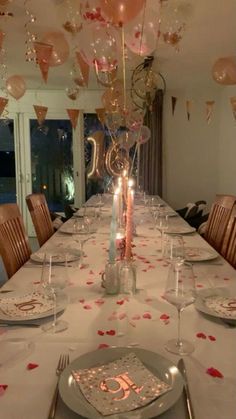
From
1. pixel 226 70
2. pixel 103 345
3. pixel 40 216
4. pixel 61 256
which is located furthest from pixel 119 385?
pixel 226 70

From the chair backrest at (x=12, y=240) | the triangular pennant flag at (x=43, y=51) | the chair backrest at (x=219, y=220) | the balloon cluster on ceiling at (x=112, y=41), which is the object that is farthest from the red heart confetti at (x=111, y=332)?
the triangular pennant flag at (x=43, y=51)

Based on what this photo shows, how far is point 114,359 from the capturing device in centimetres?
85

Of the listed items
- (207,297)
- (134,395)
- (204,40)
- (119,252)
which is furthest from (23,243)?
(204,40)

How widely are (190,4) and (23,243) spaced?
7.41 feet

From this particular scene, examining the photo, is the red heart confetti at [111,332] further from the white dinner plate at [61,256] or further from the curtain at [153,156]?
the curtain at [153,156]

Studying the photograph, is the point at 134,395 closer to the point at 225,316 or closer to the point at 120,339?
the point at 120,339

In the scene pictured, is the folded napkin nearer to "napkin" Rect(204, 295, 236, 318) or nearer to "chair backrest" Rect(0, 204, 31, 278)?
"napkin" Rect(204, 295, 236, 318)

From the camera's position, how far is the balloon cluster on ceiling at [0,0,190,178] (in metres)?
2.21

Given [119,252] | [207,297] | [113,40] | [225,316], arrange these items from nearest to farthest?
[225,316] < [207,297] < [119,252] < [113,40]

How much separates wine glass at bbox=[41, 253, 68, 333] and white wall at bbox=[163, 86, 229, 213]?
205 inches

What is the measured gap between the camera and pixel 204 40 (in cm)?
376

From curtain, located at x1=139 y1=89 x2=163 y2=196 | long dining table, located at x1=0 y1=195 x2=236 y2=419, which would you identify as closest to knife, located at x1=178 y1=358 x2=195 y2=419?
long dining table, located at x1=0 y1=195 x2=236 y2=419

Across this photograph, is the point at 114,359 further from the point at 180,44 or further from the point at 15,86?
the point at 15,86

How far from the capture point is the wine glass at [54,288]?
3.49ft
